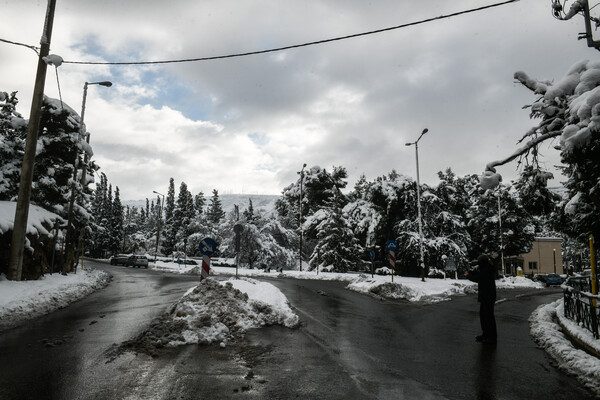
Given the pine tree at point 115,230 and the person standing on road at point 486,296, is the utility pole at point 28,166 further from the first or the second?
the pine tree at point 115,230

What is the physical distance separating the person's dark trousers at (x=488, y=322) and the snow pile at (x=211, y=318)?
420 centimetres

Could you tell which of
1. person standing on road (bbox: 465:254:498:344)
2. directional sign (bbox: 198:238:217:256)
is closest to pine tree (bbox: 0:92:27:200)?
directional sign (bbox: 198:238:217:256)

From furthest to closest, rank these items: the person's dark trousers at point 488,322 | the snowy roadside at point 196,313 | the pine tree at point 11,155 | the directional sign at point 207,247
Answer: the pine tree at point 11,155
the directional sign at point 207,247
the person's dark trousers at point 488,322
the snowy roadside at point 196,313

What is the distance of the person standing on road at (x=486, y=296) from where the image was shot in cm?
820

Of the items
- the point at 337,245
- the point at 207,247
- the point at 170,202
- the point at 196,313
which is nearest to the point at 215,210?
the point at 170,202

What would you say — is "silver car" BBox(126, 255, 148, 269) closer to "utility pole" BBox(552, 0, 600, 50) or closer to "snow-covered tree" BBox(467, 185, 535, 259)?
"snow-covered tree" BBox(467, 185, 535, 259)

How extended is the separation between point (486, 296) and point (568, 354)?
1967 millimetres

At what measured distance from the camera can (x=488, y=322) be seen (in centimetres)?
824

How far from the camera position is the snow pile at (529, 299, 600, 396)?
5.38 m

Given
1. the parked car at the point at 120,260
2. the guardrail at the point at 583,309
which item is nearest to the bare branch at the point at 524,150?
the guardrail at the point at 583,309

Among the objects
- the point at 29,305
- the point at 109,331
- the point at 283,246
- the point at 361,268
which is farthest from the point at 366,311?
the point at 283,246

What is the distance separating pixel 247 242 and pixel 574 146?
1702 inches

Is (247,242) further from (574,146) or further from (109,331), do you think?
(574,146)

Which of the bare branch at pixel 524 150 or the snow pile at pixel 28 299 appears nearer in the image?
the snow pile at pixel 28 299
